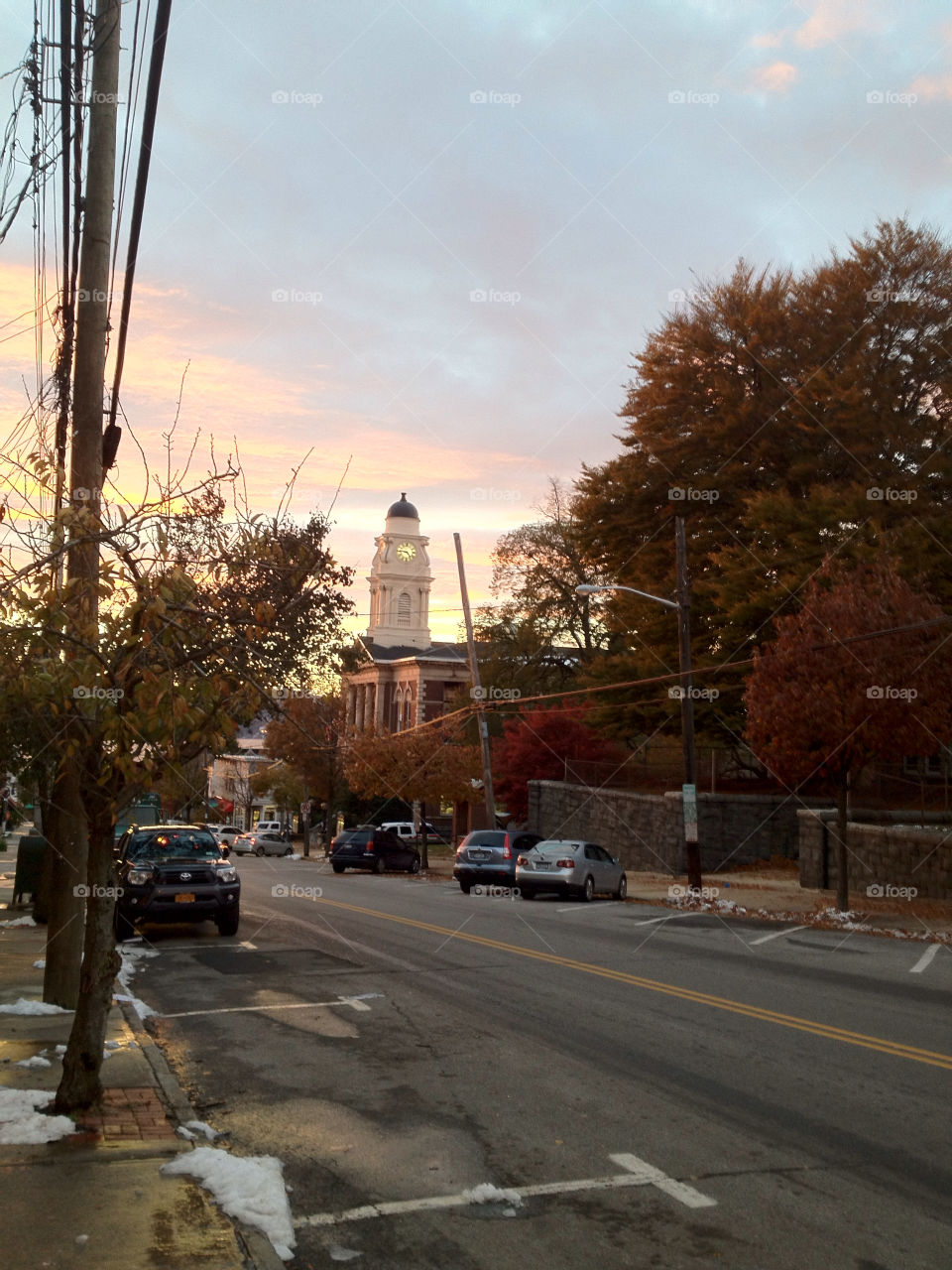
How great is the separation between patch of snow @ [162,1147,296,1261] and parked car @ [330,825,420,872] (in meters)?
34.2

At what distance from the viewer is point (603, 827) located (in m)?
39.4

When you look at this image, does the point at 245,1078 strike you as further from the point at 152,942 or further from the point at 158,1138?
the point at 152,942

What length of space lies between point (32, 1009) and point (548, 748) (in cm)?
3348

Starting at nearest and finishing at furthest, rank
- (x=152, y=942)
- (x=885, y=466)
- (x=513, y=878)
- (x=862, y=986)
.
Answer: (x=862, y=986) < (x=152, y=942) < (x=513, y=878) < (x=885, y=466)

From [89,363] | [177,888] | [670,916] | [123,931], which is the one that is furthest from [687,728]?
[89,363]

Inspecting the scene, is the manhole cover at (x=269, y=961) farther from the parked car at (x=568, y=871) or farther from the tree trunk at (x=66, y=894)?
the parked car at (x=568, y=871)

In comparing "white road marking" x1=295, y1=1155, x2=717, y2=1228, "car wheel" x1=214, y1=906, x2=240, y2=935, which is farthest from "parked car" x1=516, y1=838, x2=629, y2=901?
"white road marking" x1=295, y1=1155, x2=717, y2=1228

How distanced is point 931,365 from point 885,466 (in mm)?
3048

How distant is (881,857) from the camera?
25375 mm

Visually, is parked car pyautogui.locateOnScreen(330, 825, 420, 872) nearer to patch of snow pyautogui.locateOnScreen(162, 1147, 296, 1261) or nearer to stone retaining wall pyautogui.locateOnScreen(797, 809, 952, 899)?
stone retaining wall pyautogui.locateOnScreen(797, 809, 952, 899)

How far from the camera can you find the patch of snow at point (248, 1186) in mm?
5602

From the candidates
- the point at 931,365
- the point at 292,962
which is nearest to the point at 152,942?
the point at 292,962

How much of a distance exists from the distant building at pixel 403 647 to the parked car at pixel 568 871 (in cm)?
5159

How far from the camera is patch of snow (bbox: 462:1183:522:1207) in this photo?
6082 mm
